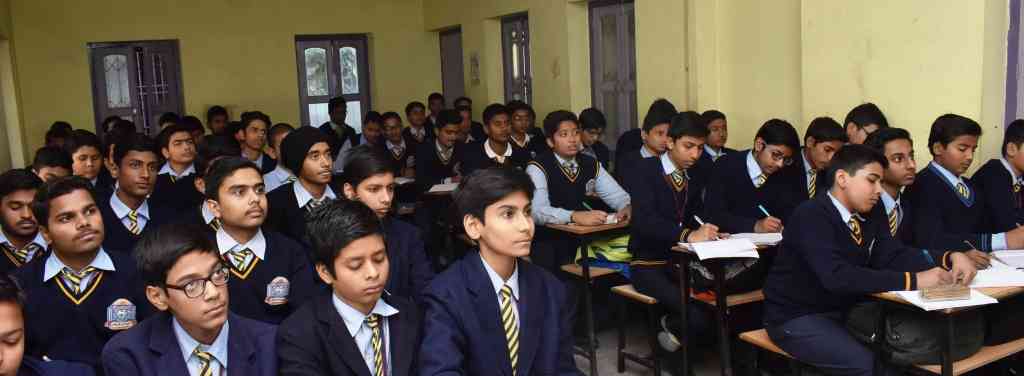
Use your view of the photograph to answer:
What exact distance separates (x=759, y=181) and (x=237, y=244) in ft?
8.69

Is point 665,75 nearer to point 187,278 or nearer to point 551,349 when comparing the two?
point 551,349

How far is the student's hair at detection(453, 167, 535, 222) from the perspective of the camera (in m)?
2.48

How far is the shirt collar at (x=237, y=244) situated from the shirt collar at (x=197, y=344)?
0.72 meters

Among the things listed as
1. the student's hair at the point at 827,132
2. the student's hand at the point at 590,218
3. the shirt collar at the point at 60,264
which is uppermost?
the student's hair at the point at 827,132

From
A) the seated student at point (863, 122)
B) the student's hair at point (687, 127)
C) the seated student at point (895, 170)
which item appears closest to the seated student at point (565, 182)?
the student's hair at point (687, 127)

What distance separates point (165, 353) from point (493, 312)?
838 mm

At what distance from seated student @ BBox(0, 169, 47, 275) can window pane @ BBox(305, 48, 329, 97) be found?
708cm

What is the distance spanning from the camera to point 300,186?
3773 mm

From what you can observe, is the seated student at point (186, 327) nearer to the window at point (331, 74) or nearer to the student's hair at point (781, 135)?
the student's hair at point (781, 135)

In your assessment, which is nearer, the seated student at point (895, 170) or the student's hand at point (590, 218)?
the seated student at point (895, 170)

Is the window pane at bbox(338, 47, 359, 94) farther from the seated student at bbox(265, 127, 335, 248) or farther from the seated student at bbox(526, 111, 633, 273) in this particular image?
the seated student at bbox(265, 127, 335, 248)

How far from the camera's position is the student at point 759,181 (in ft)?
14.3

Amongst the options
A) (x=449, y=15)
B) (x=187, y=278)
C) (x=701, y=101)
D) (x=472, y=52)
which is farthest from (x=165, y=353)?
(x=449, y=15)

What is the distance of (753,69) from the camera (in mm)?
5957
